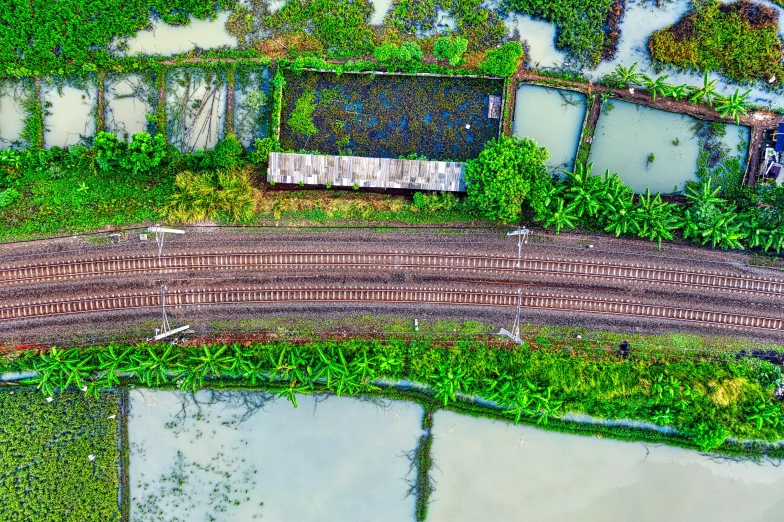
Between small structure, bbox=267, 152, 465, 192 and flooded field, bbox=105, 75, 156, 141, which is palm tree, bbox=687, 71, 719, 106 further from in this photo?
flooded field, bbox=105, 75, 156, 141

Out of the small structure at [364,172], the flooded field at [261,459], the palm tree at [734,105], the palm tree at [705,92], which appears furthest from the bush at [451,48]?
the flooded field at [261,459]

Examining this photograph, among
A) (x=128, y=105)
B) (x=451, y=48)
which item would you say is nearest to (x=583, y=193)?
(x=451, y=48)

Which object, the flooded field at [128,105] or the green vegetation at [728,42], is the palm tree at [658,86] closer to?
the green vegetation at [728,42]

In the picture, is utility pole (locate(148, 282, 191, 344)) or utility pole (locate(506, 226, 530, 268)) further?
utility pole (locate(506, 226, 530, 268))

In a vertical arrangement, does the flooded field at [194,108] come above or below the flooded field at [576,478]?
above

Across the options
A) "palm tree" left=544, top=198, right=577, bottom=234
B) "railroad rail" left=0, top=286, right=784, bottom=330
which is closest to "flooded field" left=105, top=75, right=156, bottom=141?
"railroad rail" left=0, top=286, right=784, bottom=330

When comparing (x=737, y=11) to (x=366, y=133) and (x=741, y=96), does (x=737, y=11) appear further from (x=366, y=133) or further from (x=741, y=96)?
(x=366, y=133)
